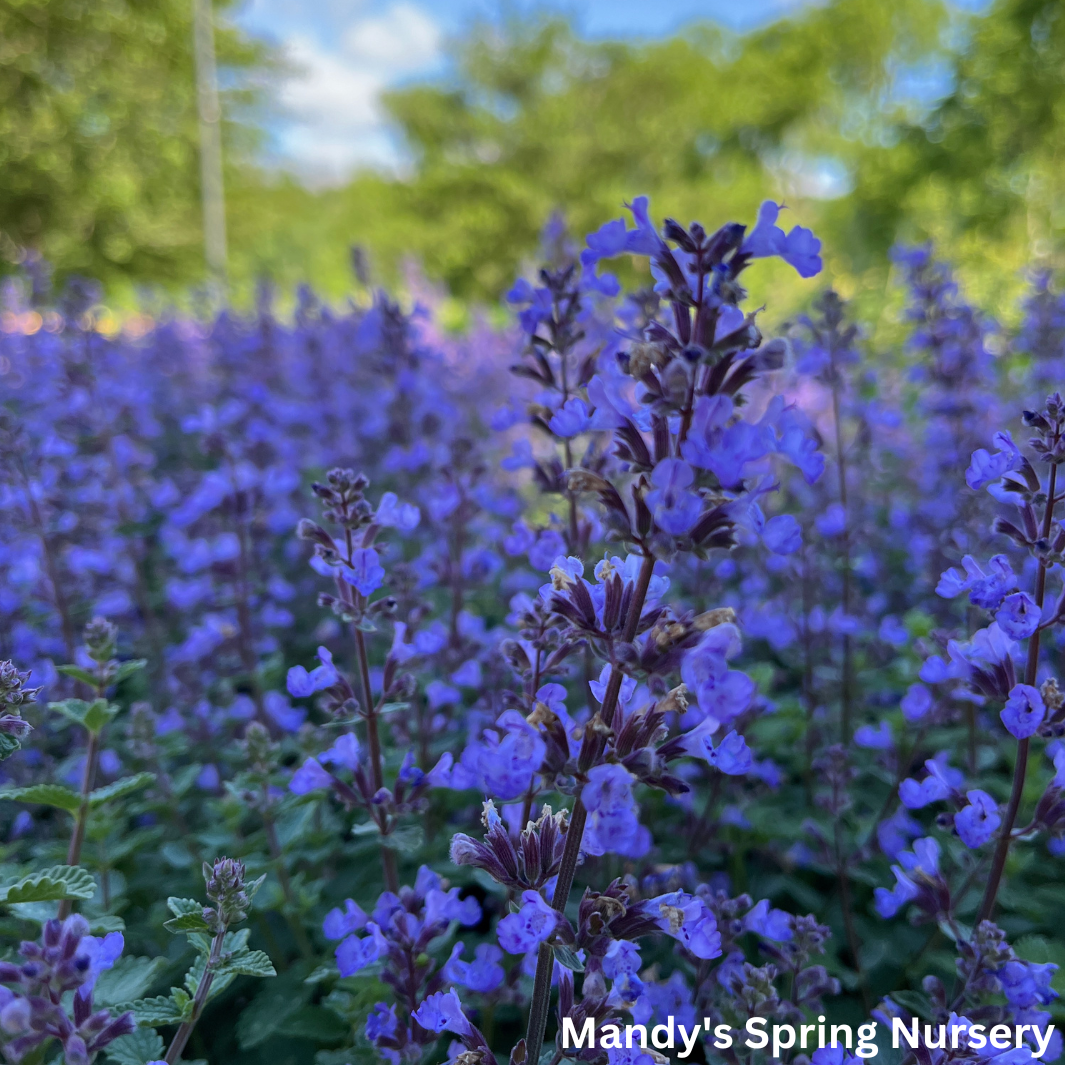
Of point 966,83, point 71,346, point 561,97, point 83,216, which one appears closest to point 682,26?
point 561,97

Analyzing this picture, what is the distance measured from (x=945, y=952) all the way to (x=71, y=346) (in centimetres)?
611

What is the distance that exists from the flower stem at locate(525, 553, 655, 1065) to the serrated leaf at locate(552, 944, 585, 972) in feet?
0.16

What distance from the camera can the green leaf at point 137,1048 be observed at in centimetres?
162

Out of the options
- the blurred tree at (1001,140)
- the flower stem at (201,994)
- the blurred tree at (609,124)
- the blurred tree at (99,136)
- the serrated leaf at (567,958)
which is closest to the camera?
the serrated leaf at (567,958)

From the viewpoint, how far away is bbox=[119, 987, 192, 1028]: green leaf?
1502 mm

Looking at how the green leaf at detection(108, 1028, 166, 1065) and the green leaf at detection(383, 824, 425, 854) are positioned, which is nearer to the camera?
the green leaf at detection(108, 1028, 166, 1065)

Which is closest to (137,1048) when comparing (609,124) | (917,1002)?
(917,1002)

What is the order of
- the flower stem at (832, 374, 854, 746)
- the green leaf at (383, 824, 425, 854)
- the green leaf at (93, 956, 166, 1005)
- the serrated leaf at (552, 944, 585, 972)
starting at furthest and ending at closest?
the flower stem at (832, 374, 854, 746)
the green leaf at (383, 824, 425, 854)
the green leaf at (93, 956, 166, 1005)
the serrated leaf at (552, 944, 585, 972)

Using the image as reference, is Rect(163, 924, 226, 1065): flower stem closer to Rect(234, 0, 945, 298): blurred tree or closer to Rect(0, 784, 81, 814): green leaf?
Rect(0, 784, 81, 814): green leaf

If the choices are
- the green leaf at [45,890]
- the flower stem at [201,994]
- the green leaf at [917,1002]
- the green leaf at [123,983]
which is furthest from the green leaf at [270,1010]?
the green leaf at [917,1002]

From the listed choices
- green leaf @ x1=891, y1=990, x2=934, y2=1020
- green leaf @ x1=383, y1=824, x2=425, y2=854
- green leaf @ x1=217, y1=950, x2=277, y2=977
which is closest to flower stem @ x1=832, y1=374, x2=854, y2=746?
green leaf @ x1=891, y1=990, x2=934, y2=1020

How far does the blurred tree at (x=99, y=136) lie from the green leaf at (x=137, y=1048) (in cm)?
2727

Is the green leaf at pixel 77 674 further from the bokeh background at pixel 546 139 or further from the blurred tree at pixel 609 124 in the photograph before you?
the blurred tree at pixel 609 124

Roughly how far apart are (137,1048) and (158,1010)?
219 millimetres
